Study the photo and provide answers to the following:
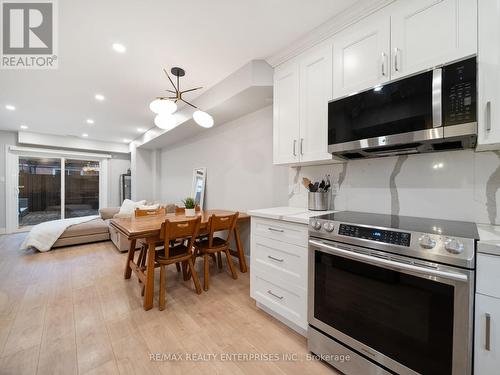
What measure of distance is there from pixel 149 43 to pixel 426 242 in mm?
2645

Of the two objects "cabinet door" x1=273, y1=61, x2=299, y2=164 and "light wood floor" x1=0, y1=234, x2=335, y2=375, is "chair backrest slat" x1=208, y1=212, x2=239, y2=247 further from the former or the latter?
"cabinet door" x1=273, y1=61, x2=299, y2=164

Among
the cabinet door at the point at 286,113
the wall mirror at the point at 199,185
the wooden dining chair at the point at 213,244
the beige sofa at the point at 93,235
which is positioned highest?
the cabinet door at the point at 286,113

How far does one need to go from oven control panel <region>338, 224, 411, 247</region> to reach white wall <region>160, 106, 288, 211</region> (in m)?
1.39

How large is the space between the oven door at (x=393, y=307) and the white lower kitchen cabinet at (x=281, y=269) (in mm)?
139

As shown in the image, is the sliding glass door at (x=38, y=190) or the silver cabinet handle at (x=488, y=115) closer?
the silver cabinet handle at (x=488, y=115)

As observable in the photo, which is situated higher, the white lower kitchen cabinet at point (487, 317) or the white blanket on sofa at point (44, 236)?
the white lower kitchen cabinet at point (487, 317)

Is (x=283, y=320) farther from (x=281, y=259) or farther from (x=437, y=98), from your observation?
(x=437, y=98)

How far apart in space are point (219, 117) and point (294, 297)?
273cm

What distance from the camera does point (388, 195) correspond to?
1669 mm

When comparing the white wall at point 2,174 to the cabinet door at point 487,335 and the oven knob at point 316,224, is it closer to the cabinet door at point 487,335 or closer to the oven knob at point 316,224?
the oven knob at point 316,224

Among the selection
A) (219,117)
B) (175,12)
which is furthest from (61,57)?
(219,117)

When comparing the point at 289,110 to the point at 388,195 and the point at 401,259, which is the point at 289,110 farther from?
the point at 401,259

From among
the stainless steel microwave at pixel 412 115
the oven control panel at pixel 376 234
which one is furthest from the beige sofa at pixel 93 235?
the stainless steel microwave at pixel 412 115

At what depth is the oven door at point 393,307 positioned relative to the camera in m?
0.95
